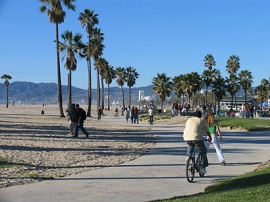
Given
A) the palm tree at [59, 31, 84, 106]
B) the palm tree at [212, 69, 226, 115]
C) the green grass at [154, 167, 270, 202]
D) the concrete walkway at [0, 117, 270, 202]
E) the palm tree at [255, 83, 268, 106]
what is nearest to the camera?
the green grass at [154, 167, 270, 202]

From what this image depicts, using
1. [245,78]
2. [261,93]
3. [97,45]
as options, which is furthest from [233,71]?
[97,45]

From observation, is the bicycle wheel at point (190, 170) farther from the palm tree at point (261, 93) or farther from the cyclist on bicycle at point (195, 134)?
the palm tree at point (261, 93)

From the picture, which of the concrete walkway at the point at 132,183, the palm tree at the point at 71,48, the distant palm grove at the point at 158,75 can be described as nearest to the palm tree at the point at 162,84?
the distant palm grove at the point at 158,75

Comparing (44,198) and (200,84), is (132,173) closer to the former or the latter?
(44,198)

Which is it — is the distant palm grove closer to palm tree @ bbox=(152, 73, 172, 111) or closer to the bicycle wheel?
palm tree @ bbox=(152, 73, 172, 111)

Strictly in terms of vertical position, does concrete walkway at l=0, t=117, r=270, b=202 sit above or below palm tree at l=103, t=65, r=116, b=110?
below

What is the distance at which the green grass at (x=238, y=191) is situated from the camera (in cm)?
731

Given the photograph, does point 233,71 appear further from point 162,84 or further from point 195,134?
point 195,134

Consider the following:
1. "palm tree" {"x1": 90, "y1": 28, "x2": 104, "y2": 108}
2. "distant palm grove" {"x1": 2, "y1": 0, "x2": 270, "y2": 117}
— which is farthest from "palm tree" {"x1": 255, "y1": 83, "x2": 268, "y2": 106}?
"palm tree" {"x1": 90, "y1": 28, "x2": 104, "y2": 108}

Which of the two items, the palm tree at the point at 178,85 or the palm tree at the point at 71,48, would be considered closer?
the palm tree at the point at 71,48

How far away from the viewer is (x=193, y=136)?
396 inches

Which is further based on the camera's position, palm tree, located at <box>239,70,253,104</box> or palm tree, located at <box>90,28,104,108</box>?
palm tree, located at <box>239,70,253,104</box>

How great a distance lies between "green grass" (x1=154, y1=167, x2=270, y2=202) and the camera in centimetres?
731

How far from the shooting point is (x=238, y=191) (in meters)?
7.93
